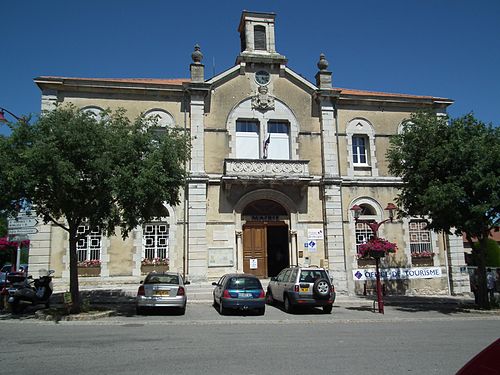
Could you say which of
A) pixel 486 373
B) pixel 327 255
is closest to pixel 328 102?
pixel 327 255

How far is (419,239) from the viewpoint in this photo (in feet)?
79.3

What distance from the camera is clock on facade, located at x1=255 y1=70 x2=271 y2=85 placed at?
2405 cm

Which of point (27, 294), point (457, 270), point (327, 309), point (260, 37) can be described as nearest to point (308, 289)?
point (327, 309)

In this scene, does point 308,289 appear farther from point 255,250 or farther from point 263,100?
point 263,100

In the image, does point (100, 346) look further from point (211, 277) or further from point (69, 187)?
point (211, 277)

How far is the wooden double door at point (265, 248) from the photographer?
22609 millimetres

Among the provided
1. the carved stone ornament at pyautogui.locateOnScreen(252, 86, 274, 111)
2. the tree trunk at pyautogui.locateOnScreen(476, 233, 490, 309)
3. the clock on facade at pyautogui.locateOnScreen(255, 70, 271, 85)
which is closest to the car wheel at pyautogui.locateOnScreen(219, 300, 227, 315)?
the tree trunk at pyautogui.locateOnScreen(476, 233, 490, 309)

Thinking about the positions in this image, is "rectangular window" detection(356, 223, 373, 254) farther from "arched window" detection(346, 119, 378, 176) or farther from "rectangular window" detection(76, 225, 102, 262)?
"rectangular window" detection(76, 225, 102, 262)

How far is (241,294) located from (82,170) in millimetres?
6936

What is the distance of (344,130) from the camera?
24.5m

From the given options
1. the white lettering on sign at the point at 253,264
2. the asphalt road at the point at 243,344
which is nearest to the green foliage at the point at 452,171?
the asphalt road at the point at 243,344

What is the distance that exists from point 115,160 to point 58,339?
251 inches

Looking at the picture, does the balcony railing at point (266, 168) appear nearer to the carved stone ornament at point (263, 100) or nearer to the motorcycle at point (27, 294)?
the carved stone ornament at point (263, 100)

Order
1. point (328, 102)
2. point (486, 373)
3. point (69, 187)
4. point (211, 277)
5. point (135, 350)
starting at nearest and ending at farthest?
point (486, 373) → point (135, 350) → point (69, 187) → point (211, 277) → point (328, 102)
